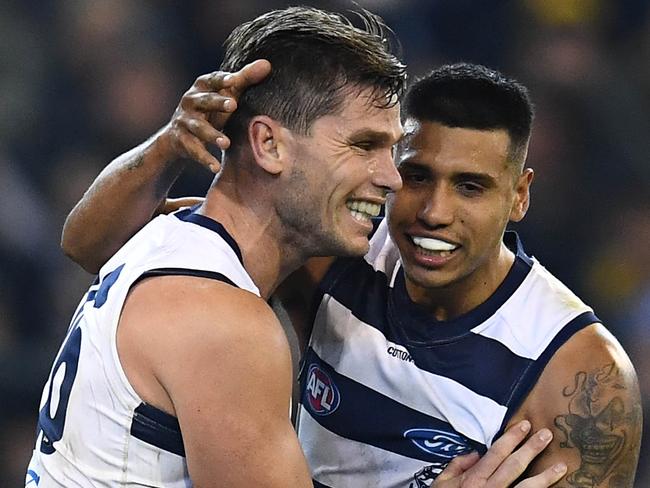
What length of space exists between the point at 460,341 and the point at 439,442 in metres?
0.26

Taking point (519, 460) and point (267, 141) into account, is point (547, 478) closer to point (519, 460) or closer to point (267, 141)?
point (519, 460)

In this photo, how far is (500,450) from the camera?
8.33 ft

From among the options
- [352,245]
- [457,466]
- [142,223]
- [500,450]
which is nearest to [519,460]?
[500,450]

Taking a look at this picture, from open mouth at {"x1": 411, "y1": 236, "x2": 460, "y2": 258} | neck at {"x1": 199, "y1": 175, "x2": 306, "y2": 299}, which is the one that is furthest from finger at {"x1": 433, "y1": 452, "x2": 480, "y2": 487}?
neck at {"x1": 199, "y1": 175, "x2": 306, "y2": 299}

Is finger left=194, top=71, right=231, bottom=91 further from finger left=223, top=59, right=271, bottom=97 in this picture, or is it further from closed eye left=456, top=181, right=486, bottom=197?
closed eye left=456, top=181, right=486, bottom=197

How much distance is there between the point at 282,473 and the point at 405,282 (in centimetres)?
101

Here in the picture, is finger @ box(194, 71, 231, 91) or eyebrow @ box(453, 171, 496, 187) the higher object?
finger @ box(194, 71, 231, 91)

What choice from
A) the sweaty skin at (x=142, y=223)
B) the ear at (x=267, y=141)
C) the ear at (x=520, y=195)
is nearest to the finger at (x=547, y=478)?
the sweaty skin at (x=142, y=223)

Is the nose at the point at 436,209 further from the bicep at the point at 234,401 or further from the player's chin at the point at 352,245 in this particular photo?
the bicep at the point at 234,401

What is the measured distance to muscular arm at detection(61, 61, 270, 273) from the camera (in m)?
2.39

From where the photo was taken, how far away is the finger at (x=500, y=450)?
2.53 m

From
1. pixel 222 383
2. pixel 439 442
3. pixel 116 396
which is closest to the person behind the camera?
pixel 222 383

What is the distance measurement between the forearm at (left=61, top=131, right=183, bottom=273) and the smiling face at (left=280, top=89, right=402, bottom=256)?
438 millimetres

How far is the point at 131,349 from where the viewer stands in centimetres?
213
